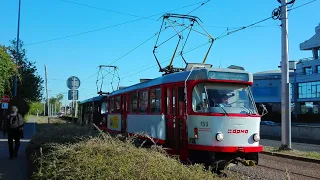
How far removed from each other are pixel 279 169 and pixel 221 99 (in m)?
3.29

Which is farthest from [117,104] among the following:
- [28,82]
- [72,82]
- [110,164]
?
[28,82]

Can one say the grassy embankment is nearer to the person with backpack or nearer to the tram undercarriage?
the tram undercarriage

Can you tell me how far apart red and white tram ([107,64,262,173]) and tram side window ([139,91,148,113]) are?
1616mm

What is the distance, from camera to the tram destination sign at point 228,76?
415 inches

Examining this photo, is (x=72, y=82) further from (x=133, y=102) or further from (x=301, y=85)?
(x=301, y=85)

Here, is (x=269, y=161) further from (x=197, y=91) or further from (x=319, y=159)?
(x=197, y=91)

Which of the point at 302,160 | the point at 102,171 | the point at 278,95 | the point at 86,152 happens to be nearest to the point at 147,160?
the point at 102,171

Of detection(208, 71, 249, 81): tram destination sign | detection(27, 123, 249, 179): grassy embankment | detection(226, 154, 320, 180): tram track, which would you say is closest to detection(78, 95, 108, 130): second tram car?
detection(226, 154, 320, 180): tram track

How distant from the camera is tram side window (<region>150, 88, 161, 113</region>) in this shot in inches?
487

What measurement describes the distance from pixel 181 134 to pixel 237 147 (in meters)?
1.67

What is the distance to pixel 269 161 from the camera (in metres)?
14.0

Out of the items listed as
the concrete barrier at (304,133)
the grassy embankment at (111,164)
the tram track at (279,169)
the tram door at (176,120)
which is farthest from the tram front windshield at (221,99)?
the concrete barrier at (304,133)

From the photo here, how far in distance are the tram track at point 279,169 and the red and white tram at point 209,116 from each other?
709 mm

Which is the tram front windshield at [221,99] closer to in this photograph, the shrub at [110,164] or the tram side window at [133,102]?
the shrub at [110,164]
